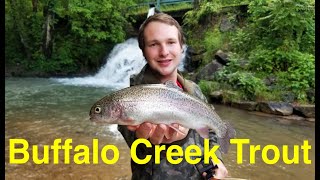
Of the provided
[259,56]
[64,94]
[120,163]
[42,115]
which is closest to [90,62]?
[64,94]

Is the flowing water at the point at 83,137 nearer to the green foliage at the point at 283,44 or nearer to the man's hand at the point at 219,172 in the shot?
the green foliage at the point at 283,44

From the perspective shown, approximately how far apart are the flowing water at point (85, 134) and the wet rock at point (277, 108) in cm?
32

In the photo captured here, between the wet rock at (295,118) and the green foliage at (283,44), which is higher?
the green foliage at (283,44)

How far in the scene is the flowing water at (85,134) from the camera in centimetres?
384

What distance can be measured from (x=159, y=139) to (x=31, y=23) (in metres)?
11.5

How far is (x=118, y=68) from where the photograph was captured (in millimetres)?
11805

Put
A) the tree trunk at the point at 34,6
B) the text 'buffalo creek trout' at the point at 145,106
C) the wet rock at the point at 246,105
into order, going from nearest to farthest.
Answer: the text 'buffalo creek trout' at the point at 145,106 < the wet rock at the point at 246,105 < the tree trunk at the point at 34,6

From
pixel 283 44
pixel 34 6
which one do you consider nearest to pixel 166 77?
pixel 283 44

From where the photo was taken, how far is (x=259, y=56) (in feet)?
23.1

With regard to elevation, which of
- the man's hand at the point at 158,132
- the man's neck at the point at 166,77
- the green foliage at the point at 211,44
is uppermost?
the man's neck at the point at 166,77

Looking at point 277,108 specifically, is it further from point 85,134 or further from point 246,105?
point 85,134

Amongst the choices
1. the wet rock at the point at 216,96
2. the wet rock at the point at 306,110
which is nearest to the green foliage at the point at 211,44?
the wet rock at the point at 216,96

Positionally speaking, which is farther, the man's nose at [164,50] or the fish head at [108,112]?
the man's nose at [164,50]

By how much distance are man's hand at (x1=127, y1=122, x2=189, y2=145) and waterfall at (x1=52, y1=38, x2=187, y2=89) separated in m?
9.28
